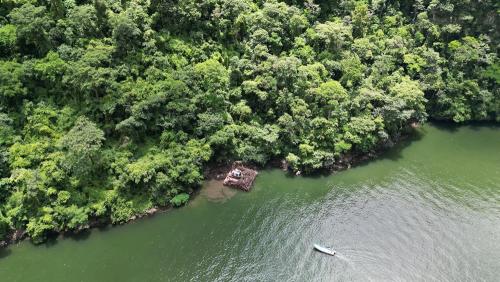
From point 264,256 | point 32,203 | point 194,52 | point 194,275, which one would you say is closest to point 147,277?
point 194,275

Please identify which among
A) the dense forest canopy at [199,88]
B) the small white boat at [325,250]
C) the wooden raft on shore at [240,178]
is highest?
the dense forest canopy at [199,88]

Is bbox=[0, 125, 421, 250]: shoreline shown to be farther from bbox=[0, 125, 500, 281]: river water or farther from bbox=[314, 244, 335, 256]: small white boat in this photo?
bbox=[314, 244, 335, 256]: small white boat

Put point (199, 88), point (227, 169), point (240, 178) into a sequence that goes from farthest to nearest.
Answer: point (199, 88) → point (227, 169) → point (240, 178)

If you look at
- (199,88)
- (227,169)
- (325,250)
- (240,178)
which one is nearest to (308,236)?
(325,250)

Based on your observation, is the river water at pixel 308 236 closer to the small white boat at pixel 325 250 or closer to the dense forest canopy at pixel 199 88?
the small white boat at pixel 325 250

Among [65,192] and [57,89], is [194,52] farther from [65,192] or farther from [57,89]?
[65,192]

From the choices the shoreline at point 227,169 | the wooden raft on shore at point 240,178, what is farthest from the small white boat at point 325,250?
the shoreline at point 227,169

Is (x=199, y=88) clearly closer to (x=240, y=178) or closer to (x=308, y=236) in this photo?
(x=240, y=178)
